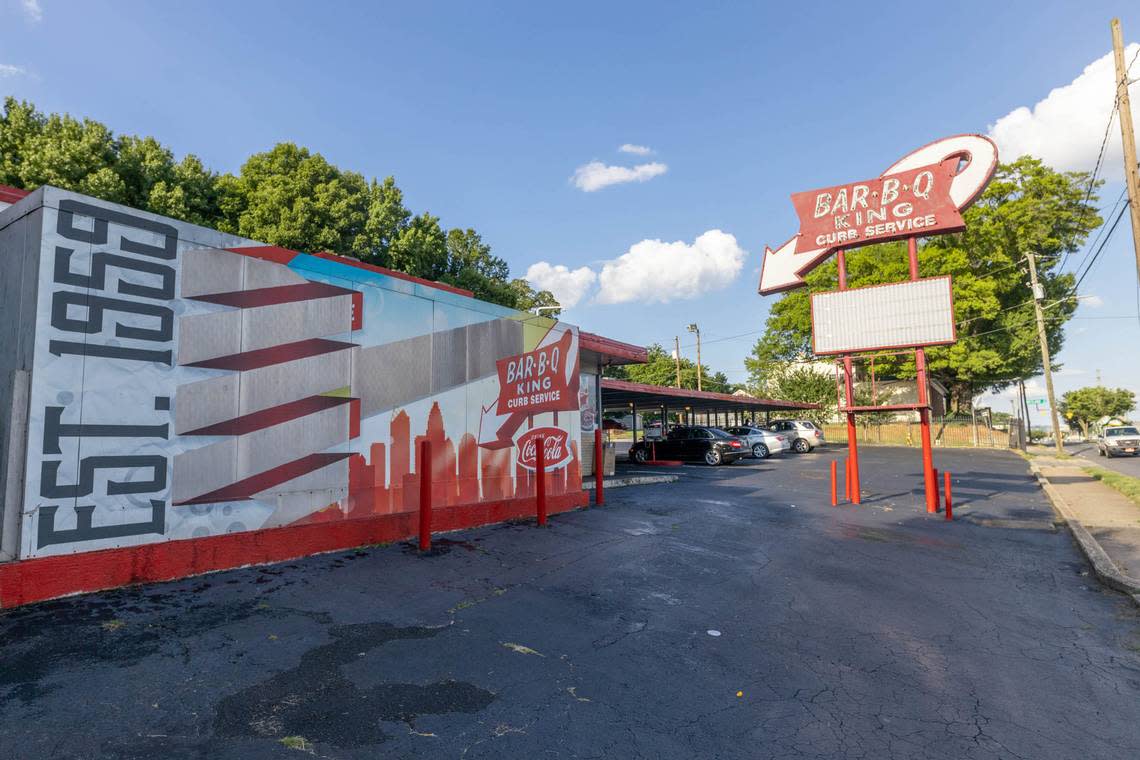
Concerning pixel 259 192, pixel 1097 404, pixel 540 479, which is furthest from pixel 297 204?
pixel 1097 404

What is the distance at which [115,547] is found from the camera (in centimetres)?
498

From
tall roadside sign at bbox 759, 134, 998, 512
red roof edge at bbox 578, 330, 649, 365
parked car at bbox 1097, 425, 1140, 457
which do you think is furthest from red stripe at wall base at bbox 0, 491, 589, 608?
parked car at bbox 1097, 425, 1140, 457

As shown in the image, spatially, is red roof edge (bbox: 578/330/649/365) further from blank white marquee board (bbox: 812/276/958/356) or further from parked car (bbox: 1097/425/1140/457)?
parked car (bbox: 1097/425/1140/457)

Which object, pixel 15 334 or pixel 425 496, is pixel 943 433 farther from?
pixel 15 334

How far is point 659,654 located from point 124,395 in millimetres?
5166

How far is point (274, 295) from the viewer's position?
6.31 meters

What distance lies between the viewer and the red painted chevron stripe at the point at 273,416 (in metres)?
5.80

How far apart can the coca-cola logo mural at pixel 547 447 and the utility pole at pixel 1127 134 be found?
11398mm

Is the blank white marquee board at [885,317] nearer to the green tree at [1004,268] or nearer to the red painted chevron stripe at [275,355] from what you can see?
the red painted chevron stripe at [275,355]

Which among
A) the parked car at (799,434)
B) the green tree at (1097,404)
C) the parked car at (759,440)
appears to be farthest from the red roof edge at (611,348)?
the green tree at (1097,404)

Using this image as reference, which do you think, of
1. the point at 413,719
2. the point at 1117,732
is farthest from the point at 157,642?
the point at 1117,732

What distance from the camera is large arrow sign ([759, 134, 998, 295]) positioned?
40.6ft

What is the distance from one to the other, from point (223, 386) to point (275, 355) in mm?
640

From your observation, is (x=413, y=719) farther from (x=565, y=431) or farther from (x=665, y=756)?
(x=565, y=431)
